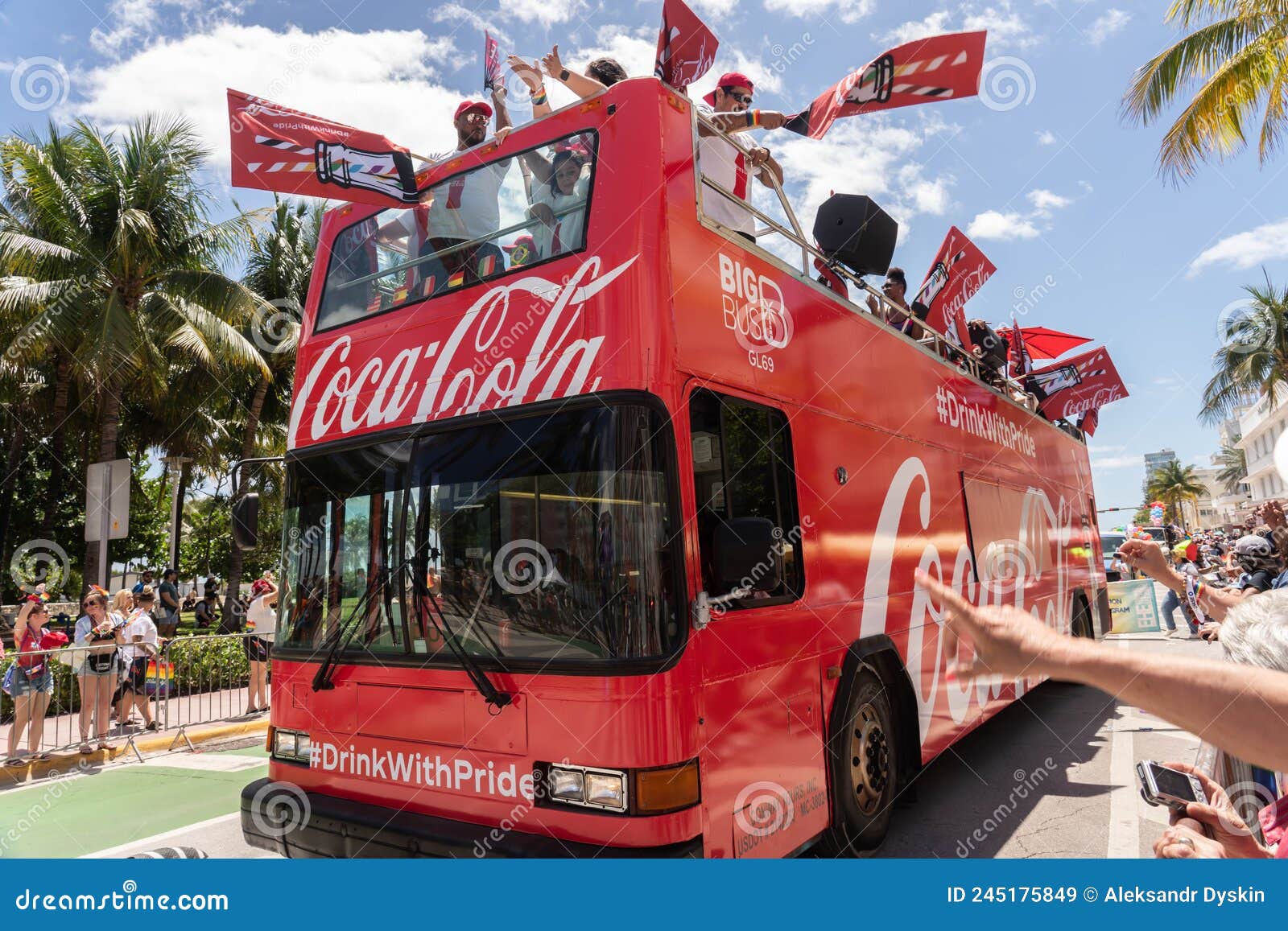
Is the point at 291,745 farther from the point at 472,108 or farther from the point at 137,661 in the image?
the point at 137,661

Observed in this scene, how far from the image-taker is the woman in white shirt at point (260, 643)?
10891 millimetres

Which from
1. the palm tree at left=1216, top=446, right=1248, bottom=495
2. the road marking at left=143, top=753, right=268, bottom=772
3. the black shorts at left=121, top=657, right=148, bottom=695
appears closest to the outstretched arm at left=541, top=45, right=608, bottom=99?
the road marking at left=143, top=753, right=268, bottom=772

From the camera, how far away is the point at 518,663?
342cm

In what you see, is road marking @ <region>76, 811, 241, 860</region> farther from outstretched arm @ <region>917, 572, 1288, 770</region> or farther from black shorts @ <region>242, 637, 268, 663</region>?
outstretched arm @ <region>917, 572, 1288, 770</region>

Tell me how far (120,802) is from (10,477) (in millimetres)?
20308

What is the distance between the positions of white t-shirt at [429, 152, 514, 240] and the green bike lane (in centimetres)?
498

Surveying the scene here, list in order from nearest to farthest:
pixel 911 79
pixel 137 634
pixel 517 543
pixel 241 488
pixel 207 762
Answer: pixel 517 543 < pixel 911 79 < pixel 207 762 < pixel 137 634 < pixel 241 488

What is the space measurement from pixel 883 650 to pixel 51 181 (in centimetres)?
1824

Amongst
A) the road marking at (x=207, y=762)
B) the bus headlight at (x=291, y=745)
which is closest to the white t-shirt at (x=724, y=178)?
the bus headlight at (x=291, y=745)

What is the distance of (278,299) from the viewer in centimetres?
2414

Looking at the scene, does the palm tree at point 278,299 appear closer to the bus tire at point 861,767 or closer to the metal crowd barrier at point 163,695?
the metal crowd barrier at point 163,695

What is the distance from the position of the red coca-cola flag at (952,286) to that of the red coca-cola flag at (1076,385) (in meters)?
3.10

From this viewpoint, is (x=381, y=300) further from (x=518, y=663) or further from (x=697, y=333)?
(x=518, y=663)

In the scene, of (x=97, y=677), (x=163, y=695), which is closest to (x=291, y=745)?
(x=97, y=677)
